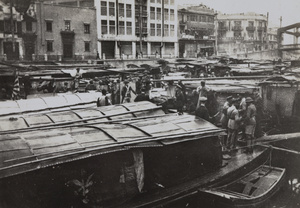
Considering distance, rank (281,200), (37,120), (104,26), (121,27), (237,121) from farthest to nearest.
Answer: (121,27), (104,26), (237,121), (281,200), (37,120)

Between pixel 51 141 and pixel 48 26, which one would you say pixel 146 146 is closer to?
pixel 51 141

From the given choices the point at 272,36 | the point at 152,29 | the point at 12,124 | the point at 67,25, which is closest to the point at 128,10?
the point at 152,29

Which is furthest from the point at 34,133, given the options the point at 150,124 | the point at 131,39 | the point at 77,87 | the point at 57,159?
the point at 131,39

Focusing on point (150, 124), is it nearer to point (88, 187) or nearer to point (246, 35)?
point (88, 187)

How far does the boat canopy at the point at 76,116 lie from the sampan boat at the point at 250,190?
3210 millimetres

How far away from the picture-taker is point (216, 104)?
1347 cm

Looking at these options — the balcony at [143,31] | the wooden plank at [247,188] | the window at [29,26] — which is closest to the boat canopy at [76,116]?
the wooden plank at [247,188]

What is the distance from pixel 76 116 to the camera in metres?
9.07

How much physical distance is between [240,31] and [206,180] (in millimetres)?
68083

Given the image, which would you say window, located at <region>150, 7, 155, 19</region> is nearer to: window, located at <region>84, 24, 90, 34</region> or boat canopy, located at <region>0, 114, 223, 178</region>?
window, located at <region>84, 24, 90, 34</region>

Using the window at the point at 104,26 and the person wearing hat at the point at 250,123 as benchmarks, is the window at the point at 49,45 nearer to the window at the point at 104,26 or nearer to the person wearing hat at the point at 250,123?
the window at the point at 104,26

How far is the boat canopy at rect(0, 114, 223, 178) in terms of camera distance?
5.45 meters

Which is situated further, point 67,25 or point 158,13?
point 158,13

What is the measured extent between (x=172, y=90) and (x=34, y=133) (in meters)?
10.5
